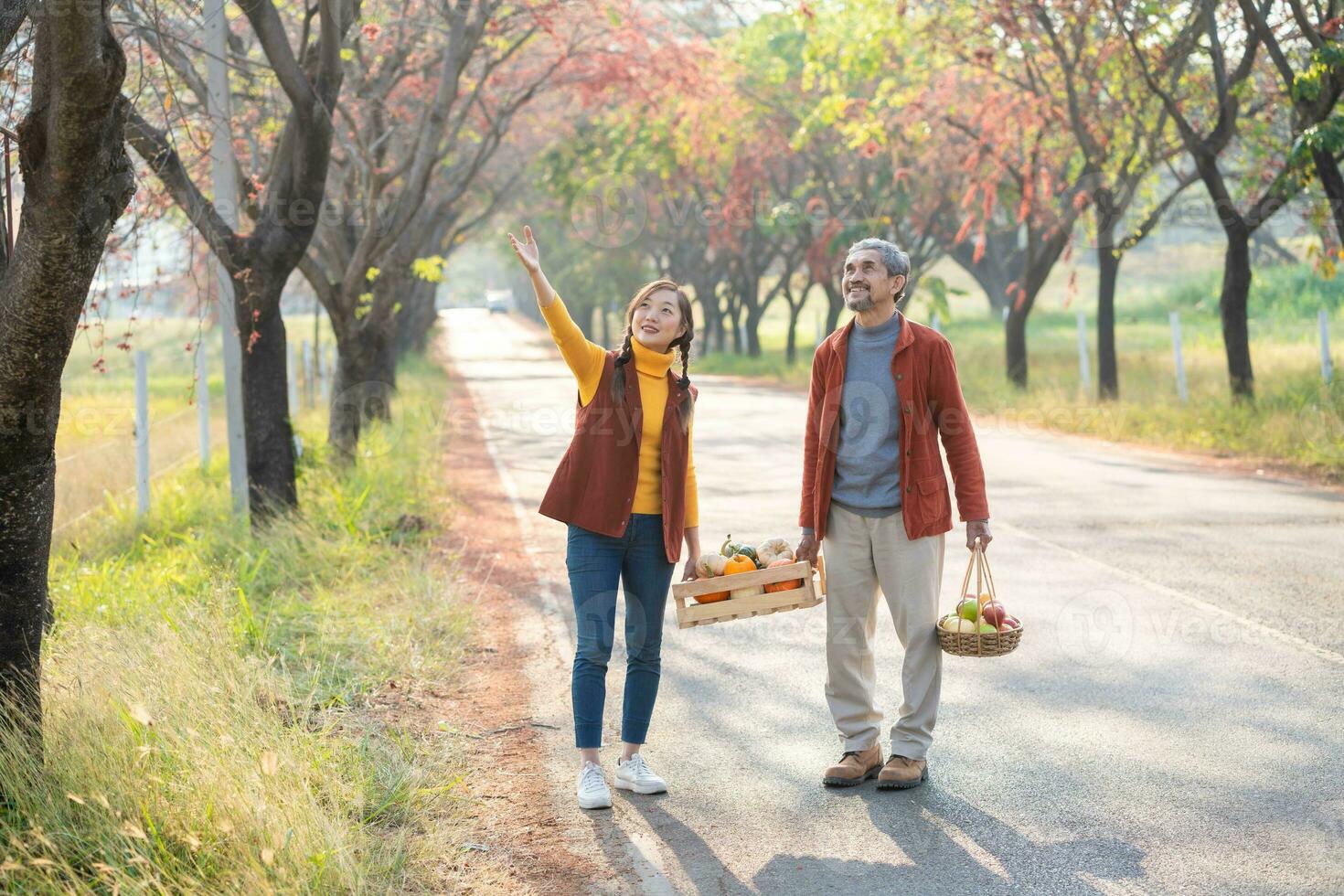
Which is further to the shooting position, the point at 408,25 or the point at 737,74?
the point at 737,74

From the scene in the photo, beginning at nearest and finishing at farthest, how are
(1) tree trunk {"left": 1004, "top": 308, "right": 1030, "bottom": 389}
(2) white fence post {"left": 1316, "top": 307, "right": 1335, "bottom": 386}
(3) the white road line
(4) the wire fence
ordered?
(3) the white road line < (4) the wire fence < (2) white fence post {"left": 1316, "top": 307, "right": 1335, "bottom": 386} < (1) tree trunk {"left": 1004, "top": 308, "right": 1030, "bottom": 389}

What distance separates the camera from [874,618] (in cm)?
602

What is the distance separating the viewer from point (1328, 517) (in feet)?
39.6

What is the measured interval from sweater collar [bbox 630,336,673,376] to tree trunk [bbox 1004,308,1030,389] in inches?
882

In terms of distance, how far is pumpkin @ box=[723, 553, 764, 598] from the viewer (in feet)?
18.6

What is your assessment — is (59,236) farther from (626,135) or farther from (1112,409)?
(626,135)

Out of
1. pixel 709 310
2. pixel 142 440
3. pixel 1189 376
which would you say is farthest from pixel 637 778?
pixel 709 310

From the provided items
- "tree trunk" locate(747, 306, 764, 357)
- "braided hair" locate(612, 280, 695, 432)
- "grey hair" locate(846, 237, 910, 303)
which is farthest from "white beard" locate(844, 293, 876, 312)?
"tree trunk" locate(747, 306, 764, 357)

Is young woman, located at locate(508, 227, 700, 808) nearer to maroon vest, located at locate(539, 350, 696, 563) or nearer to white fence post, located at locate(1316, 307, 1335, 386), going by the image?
maroon vest, located at locate(539, 350, 696, 563)

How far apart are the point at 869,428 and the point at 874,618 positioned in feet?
2.58

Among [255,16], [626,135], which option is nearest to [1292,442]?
[255,16]

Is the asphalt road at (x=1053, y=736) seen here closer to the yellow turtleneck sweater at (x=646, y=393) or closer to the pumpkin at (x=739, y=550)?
the pumpkin at (x=739, y=550)

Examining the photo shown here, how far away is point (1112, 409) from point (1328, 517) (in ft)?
32.5

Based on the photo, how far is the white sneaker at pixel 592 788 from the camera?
5.59 meters
